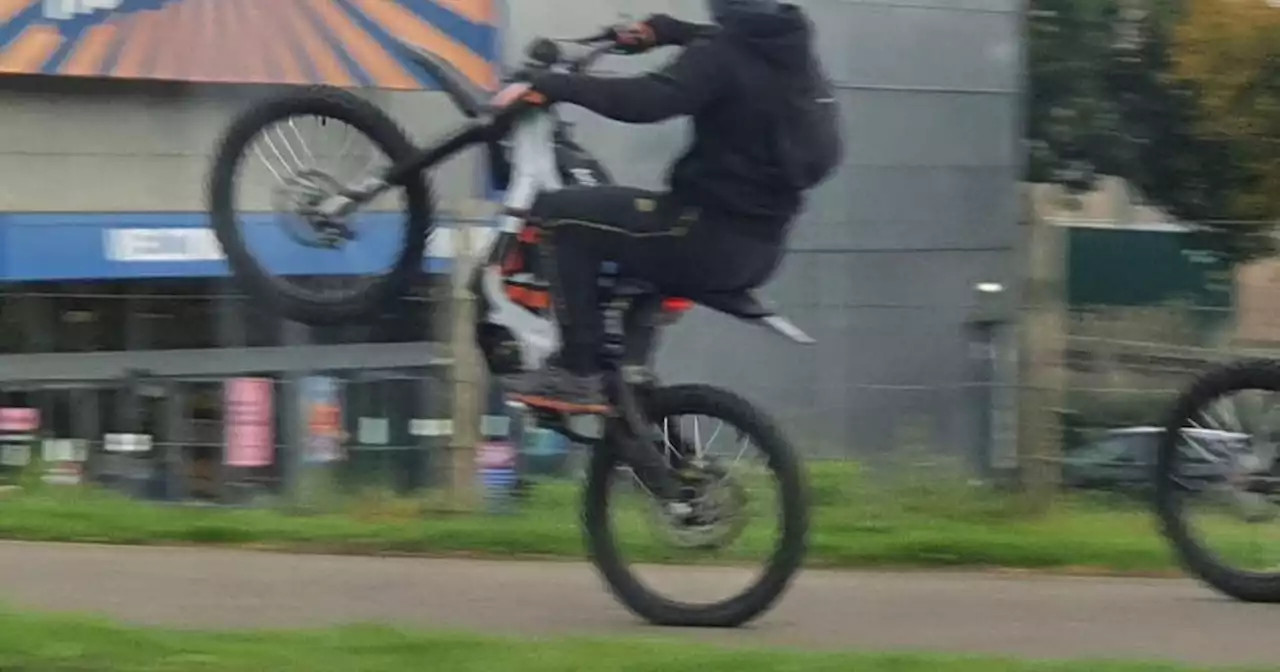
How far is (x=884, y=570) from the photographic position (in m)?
6.94

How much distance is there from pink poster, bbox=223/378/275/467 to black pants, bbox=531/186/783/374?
3817 millimetres

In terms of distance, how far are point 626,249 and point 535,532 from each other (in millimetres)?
1886

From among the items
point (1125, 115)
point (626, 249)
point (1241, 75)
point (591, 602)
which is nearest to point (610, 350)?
point (626, 249)

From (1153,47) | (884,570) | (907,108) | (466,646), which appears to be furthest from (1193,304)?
(1153,47)

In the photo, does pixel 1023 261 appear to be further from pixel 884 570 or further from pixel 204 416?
pixel 204 416

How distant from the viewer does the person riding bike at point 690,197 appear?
5453 mm

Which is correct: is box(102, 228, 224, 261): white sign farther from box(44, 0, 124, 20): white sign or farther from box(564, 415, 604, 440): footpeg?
box(564, 415, 604, 440): footpeg

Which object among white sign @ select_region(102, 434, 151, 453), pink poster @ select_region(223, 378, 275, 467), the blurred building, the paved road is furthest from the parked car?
white sign @ select_region(102, 434, 151, 453)

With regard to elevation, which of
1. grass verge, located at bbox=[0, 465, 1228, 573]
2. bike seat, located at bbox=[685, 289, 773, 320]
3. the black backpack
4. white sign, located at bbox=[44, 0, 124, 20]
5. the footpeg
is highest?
white sign, located at bbox=[44, 0, 124, 20]

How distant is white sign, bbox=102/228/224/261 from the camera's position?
627 inches

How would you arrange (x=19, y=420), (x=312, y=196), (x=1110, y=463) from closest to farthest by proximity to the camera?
(x=312, y=196)
(x=1110, y=463)
(x=19, y=420)

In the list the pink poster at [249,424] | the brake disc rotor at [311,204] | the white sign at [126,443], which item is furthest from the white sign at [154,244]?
the brake disc rotor at [311,204]

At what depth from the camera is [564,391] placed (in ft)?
18.6

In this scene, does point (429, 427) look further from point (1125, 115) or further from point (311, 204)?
point (1125, 115)
